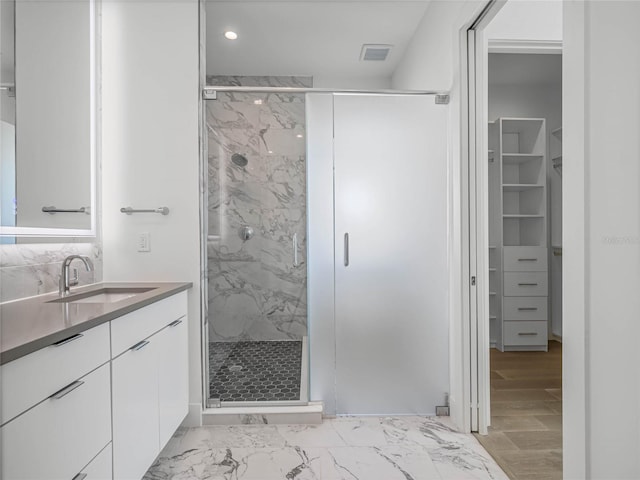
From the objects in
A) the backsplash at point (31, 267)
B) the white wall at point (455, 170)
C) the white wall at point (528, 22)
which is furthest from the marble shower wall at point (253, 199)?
the white wall at point (528, 22)

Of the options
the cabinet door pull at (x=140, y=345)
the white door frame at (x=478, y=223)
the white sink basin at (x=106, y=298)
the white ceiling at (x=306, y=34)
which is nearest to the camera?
the cabinet door pull at (x=140, y=345)

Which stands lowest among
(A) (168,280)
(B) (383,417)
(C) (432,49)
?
(B) (383,417)

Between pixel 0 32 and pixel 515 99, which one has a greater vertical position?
pixel 515 99

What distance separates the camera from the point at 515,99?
13.5ft

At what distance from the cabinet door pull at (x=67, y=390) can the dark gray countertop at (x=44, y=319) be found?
0.15 meters

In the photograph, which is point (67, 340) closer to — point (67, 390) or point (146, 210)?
point (67, 390)

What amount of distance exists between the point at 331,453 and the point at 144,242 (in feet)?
5.16

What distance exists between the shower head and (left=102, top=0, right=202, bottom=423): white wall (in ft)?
0.72

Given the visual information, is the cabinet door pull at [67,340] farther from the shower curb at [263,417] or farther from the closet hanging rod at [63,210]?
the shower curb at [263,417]

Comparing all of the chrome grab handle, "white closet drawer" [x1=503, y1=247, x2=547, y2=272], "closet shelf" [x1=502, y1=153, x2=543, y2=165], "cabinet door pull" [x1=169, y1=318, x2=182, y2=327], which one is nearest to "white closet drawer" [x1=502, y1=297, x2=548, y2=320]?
"white closet drawer" [x1=503, y1=247, x2=547, y2=272]

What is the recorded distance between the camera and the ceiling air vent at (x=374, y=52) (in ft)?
10.7
